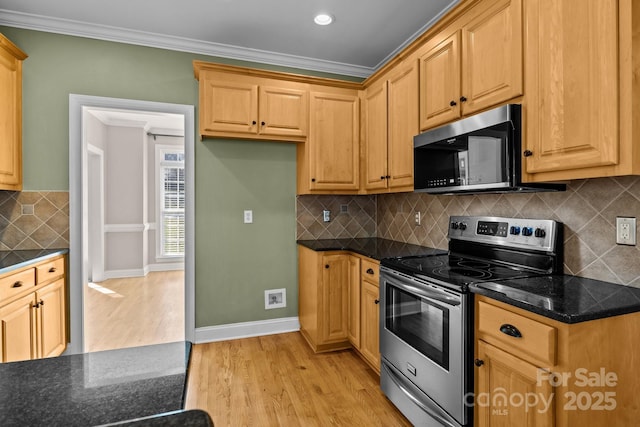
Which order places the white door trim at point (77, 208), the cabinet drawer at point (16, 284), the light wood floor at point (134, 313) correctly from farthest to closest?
the light wood floor at point (134, 313)
the white door trim at point (77, 208)
the cabinet drawer at point (16, 284)

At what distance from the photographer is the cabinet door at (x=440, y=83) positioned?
2020mm

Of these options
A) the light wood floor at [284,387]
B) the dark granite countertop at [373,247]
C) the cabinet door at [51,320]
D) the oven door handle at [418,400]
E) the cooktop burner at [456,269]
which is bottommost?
the light wood floor at [284,387]

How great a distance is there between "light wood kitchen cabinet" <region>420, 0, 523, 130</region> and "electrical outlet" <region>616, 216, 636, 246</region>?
73cm

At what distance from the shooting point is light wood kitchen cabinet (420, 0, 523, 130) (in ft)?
5.46

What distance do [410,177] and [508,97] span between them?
2.98 ft

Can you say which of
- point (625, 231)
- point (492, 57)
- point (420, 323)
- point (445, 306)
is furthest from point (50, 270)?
point (625, 231)

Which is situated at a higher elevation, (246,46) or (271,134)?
(246,46)

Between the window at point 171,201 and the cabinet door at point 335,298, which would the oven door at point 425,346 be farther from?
the window at point 171,201

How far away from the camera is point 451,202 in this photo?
8.29ft

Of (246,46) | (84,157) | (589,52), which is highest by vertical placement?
(246,46)

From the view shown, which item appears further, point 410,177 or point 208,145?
point 208,145

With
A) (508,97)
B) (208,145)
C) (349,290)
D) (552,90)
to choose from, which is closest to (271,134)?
(208,145)

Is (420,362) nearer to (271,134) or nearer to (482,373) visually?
(482,373)

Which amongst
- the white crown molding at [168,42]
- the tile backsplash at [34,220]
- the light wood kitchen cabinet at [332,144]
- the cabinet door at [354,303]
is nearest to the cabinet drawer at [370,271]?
the cabinet door at [354,303]
